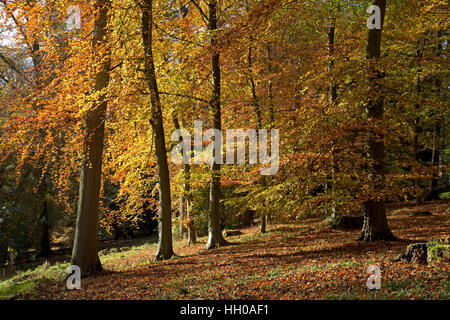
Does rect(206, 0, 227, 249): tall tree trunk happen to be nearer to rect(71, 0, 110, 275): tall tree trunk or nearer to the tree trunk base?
rect(71, 0, 110, 275): tall tree trunk

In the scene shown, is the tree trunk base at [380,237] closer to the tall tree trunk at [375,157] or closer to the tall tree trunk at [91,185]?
the tall tree trunk at [375,157]

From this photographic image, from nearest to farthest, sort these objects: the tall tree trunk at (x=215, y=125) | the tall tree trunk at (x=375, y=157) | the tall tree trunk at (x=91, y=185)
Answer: the tall tree trunk at (x=375, y=157) < the tall tree trunk at (x=91, y=185) < the tall tree trunk at (x=215, y=125)

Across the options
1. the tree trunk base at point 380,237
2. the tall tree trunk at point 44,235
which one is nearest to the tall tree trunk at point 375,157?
the tree trunk base at point 380,237

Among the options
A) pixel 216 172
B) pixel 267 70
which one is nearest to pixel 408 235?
pixel 216 172

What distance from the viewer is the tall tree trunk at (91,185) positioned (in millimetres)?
9398

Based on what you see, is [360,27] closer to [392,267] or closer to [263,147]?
[263,147]

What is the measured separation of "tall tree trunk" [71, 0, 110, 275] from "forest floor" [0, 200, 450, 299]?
681 mm

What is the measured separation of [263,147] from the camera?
12.2 metres

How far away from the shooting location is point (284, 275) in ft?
21.9

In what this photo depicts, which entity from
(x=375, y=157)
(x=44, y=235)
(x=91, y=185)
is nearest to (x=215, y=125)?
(x=91, y=185)

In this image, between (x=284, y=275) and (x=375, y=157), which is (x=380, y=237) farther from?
(x=284, y=275)

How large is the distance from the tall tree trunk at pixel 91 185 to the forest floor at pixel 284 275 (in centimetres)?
68

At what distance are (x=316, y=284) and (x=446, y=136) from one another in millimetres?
15656

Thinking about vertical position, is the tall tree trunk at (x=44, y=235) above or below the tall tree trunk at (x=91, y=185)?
below
